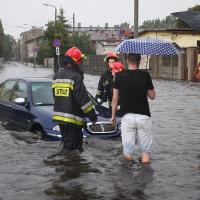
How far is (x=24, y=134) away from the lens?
10.6 m

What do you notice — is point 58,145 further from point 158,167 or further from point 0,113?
point 0,113

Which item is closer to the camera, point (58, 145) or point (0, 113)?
point (58, 145)

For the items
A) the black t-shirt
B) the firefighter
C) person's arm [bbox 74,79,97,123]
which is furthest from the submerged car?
the black t-shirt

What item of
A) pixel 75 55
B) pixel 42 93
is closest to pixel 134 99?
pixel 75 55

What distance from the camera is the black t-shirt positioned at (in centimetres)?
743

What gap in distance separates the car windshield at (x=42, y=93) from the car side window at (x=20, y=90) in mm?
191

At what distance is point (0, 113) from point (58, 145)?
2.98 metres

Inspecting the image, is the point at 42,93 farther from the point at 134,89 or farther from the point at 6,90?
the point at 134,89

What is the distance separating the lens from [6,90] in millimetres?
12164

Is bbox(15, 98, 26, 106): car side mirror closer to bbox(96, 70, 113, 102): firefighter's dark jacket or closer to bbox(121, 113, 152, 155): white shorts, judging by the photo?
bbox(96, 70, 113, 102): firefighter's dark jacket

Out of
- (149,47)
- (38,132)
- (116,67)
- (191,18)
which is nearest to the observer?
(38,132)

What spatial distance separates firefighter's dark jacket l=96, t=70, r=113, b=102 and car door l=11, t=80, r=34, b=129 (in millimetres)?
1468

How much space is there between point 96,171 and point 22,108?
337 centimetres

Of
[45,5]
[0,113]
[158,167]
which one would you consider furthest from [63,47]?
[158,167]
